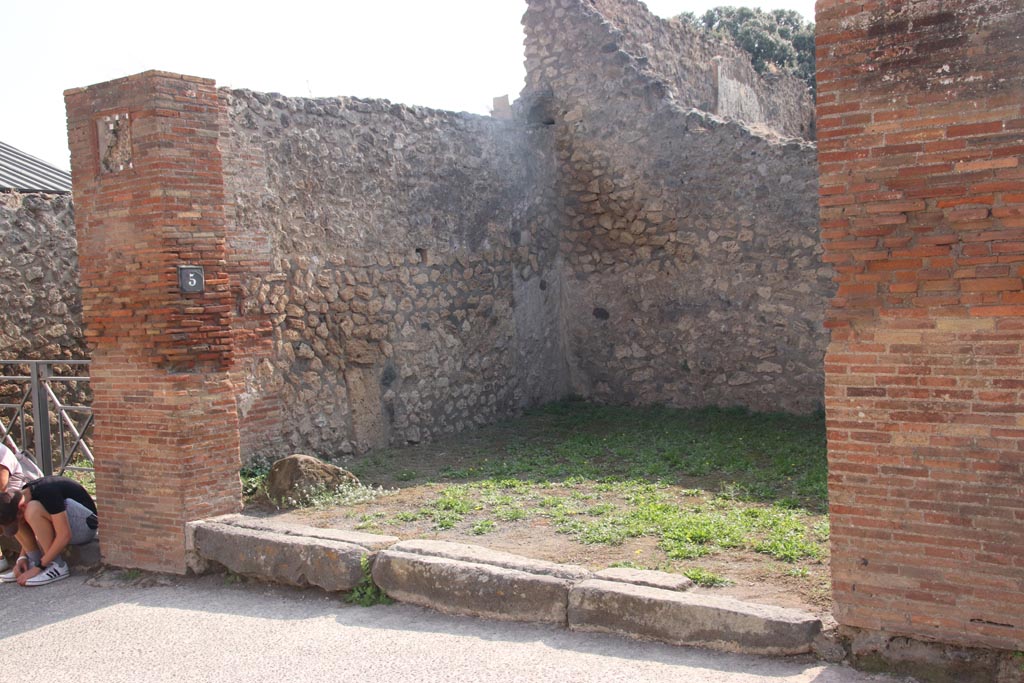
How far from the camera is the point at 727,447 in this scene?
824 cm

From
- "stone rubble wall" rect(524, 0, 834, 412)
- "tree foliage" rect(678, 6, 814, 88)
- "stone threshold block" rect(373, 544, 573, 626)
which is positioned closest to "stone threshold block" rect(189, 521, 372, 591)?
"stone threshold block" rect(373, 544, 573, 626)

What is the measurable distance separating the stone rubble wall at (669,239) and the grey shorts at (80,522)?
5.82 metres

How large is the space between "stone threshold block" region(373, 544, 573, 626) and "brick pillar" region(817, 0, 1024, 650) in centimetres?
139

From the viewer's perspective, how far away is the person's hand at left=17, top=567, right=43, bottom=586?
6.08 meters

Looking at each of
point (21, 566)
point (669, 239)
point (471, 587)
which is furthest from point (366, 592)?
point (669, 239)

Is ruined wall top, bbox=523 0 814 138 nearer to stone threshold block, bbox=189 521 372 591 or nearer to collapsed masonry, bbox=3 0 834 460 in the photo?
collapsed masonry, bbox=3 0 834 460

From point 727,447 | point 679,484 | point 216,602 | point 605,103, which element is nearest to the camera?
point 216,602

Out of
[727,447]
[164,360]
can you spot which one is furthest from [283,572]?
[727,447]

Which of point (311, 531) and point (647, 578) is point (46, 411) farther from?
point (647, 578)

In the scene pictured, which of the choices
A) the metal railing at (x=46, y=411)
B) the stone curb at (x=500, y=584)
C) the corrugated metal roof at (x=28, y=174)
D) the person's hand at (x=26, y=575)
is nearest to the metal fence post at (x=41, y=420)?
the metal railing at (x=46, y=411)

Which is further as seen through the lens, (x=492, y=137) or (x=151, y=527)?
(x=492, y=137)

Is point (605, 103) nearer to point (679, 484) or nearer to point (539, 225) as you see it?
point (539, 225)

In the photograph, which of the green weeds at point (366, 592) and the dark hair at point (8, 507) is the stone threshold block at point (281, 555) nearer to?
the green weeds at point (366, 592)

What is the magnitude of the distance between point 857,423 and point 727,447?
4.28m
